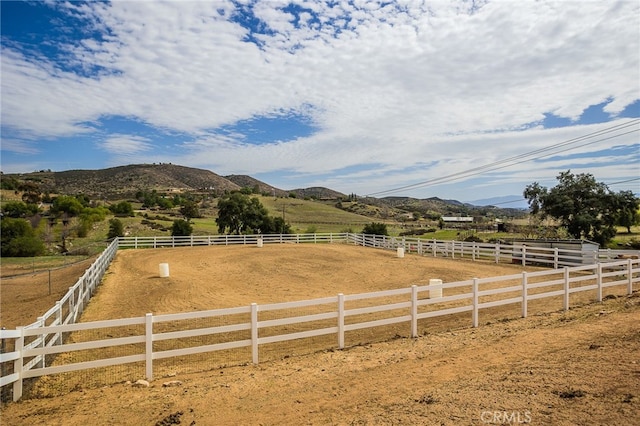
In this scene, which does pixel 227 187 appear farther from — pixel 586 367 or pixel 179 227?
pixel 586 367

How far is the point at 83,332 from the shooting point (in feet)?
33.2

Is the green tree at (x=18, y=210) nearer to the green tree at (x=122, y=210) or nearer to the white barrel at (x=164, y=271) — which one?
the green tree at (x=122, y=210)

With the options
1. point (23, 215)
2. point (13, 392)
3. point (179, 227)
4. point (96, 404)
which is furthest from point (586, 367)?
point (23, 215)

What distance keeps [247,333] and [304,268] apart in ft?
40.2

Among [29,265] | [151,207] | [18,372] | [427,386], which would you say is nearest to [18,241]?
[29,265]

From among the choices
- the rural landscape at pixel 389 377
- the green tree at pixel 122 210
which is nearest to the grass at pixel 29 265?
the rural landscape at pixel 389 377

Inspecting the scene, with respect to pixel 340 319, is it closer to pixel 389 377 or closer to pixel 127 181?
pixel 389 377

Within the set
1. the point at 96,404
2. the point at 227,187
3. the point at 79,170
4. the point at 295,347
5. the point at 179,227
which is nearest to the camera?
the point at 96,404

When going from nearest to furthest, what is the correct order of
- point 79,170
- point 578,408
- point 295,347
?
1. point 578,408
2. point 295,347
3. point 79,170

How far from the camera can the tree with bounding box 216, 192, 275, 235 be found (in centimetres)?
5750

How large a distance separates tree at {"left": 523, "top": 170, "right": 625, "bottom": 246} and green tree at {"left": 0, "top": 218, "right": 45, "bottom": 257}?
5367 centimetres

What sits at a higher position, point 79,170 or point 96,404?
point 79,170

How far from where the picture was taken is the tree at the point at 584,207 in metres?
35.3

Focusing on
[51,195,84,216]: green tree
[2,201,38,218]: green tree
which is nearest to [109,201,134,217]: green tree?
[51,195,84,216]: green tree
